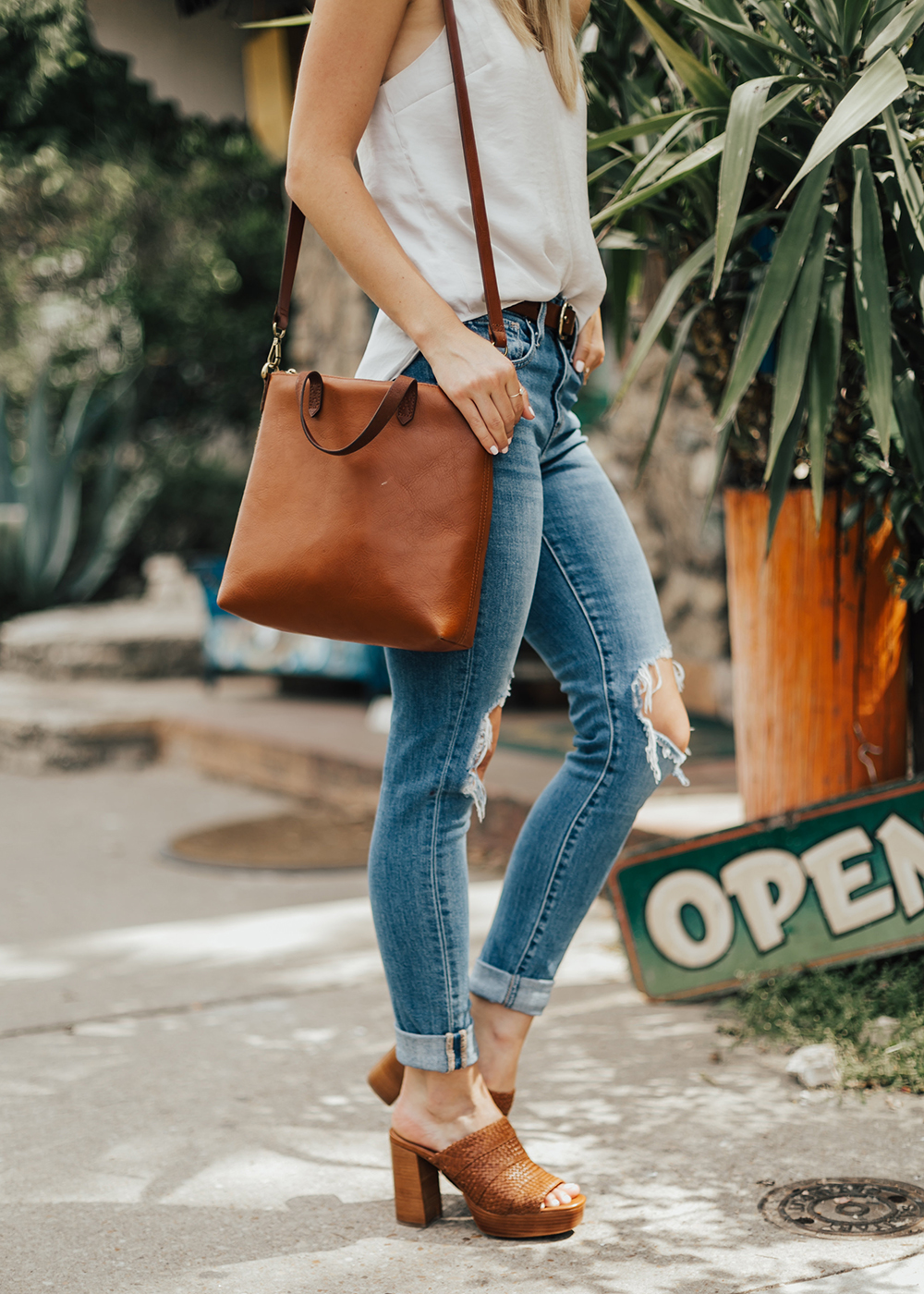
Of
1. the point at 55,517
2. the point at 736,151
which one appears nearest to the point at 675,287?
the point at 736,151

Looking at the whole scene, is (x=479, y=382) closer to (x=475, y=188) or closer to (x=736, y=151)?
(x=475, y=188)

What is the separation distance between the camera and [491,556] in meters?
1.65

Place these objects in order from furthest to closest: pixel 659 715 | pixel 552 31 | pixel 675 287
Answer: pixel 675 287
pixel 659 715
pixel 552 31

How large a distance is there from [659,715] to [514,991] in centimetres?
43

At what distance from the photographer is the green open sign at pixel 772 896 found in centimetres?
248

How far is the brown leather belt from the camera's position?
5.59 ft

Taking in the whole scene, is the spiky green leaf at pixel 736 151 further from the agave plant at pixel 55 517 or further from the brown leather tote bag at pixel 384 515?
the agave plant at pixel 55 517

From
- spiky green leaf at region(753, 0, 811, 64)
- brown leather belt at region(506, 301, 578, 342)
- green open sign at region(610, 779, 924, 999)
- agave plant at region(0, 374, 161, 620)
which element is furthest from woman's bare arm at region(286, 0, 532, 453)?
agave plant at region(0, 374, 161, 620)

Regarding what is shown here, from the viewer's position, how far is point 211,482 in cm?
1136

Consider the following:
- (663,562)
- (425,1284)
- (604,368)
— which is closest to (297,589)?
(425,1284)

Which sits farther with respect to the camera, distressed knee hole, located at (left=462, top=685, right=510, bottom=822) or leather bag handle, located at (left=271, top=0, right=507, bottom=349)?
distressed knee hole, located at (left=462, top=685, right=510, bottom=822)

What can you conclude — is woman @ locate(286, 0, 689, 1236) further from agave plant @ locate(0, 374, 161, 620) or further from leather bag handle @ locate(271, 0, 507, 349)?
agave plant @ locate(0, 374, 161, 620)

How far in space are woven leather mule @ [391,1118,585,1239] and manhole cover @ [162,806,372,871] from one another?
2.25m

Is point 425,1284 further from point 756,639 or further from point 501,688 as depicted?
point 756,639
